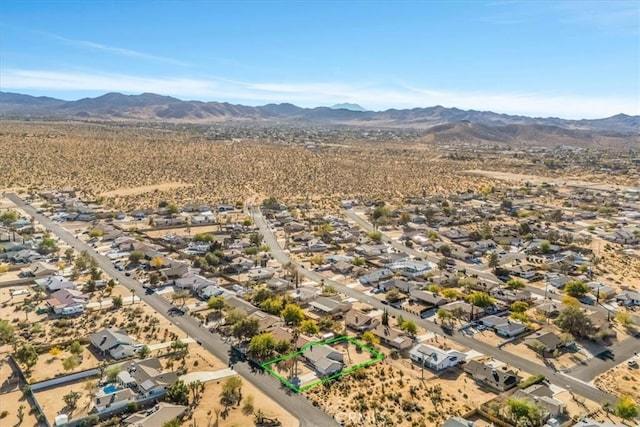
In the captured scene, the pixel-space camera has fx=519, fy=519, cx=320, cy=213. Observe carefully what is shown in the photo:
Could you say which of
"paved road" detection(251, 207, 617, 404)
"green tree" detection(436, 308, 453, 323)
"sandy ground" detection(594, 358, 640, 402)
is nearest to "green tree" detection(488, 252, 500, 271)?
"green tree" detection(436, 308, 453, 323)

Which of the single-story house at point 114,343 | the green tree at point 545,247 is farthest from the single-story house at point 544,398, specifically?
the green tree at point 545,247

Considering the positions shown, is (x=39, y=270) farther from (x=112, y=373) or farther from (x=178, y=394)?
(x=178, y=394)

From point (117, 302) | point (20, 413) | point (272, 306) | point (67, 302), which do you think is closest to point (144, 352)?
point (20, 413)

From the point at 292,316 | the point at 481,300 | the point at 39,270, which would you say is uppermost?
the point at 481,300

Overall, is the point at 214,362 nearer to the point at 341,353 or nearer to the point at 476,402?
the point at 341,353

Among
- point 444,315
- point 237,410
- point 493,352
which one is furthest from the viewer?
point 444,315

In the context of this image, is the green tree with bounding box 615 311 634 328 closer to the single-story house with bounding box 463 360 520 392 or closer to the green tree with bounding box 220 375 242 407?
the single-story house with bounding box 463 360 520 392

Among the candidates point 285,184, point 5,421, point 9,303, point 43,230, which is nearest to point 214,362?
point 5,421

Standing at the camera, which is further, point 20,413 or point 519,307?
point 519,307
